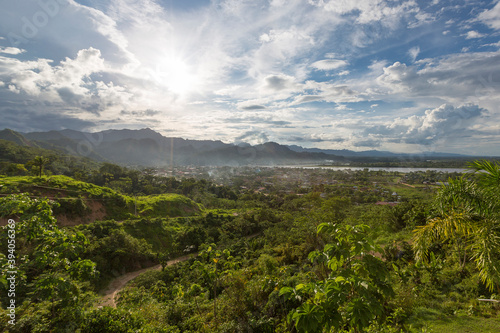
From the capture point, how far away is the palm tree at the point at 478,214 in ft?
13.3

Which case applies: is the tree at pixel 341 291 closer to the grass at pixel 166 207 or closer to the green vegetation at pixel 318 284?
A: the green vegetation at pixel 318 284

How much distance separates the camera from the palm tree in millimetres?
4043

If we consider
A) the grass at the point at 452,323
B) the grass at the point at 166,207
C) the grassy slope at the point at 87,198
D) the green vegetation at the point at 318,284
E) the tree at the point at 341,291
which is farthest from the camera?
the grass at the point at 166,207

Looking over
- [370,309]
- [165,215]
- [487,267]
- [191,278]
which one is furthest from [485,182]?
[165,215]

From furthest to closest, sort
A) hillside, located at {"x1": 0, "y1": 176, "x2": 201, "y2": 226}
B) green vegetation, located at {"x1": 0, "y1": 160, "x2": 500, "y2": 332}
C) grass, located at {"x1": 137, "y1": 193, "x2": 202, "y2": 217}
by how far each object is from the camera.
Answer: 1. grass, located at {"x1": 137, "y1": 193, "x2": 202, "y2": 217}
2. hillside, located at {"x1": 0, "y1": 176, "x2": 201, "y2": 226}
3. green vegetation, located at {"x1": 0, "y1": 160, "x2": 500, "y2": 332}

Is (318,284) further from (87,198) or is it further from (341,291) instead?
(87,198)

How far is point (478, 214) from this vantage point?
459cm

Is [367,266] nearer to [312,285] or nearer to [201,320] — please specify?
[312,285]

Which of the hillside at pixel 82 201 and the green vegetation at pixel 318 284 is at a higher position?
the green vegetation at pixel 318 284

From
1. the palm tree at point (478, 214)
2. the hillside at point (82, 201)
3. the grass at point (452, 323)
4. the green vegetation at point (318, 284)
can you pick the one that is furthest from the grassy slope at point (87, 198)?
the palm tree at point (478, 214)

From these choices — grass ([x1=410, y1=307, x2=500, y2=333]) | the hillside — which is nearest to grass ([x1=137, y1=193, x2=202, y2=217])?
the hillside

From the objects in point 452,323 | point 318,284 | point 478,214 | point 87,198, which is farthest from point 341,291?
point 87,198

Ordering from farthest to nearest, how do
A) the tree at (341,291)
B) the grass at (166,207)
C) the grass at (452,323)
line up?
1. the grass at (166,207)
2. the grass at (452,323)
3. the tree at (341,291)

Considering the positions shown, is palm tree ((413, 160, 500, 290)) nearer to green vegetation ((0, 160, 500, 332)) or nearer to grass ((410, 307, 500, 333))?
green vegetation ((0, 160, 500, 332))
